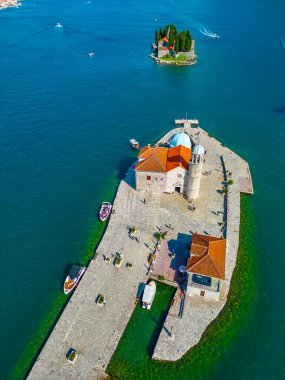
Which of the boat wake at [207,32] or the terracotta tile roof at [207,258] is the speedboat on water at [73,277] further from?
the boat wake at [207,32]

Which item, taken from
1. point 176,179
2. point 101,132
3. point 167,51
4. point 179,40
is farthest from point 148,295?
point 167,51

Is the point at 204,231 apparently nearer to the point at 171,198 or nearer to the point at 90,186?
the point at 171,198

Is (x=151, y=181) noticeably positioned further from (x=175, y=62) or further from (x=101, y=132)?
(x=175, y=62)

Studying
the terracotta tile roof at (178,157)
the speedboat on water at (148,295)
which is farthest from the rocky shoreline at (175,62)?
the speedboat on water at (148,295)

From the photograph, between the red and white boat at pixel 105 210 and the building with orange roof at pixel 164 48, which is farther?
the building with orange roof at pixel 164 48

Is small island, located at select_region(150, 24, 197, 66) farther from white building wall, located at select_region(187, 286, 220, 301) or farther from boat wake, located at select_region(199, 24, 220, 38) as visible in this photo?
white building wall, located at select_region(187, 286, 220, 301)

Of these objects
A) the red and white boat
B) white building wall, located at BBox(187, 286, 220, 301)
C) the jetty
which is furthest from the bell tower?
white building wall, located at BBox(187, 286, 220, 301)
